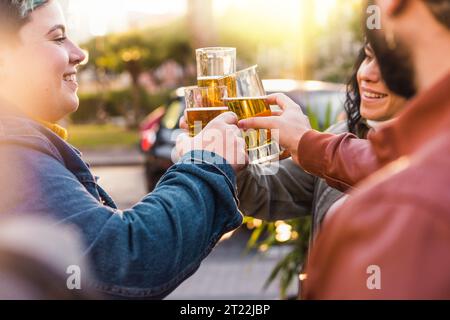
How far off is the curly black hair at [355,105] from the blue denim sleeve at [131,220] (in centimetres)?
100

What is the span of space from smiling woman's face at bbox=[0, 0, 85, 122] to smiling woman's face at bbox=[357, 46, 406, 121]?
3.10ft

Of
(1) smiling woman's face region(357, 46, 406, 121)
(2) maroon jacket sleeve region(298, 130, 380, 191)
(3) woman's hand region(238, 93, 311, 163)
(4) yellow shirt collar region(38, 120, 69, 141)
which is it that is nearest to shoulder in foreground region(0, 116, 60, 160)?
(4) yellow shirt collar region(38, 120, 69, 141)

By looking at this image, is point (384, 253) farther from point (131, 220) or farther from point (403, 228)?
point (131, 220)

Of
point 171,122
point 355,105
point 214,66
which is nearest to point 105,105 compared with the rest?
point 171,122

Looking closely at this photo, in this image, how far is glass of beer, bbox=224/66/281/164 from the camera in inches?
72.7

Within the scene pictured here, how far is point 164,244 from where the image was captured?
142 cm

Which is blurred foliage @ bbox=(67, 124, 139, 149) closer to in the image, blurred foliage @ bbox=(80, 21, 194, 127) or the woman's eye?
blurred foliage @ bbox=(80, 21, 194, 127)

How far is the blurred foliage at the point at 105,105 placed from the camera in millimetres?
25812

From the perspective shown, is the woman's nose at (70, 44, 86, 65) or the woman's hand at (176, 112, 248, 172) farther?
the woman's nose at (70, 44, 86, 65)

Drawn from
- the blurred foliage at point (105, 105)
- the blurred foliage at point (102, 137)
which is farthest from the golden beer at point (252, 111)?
the blurred foliage at point (105, 105)

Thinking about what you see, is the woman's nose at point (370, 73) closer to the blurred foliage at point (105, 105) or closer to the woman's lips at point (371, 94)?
the woman's lips at point (371, 94)
